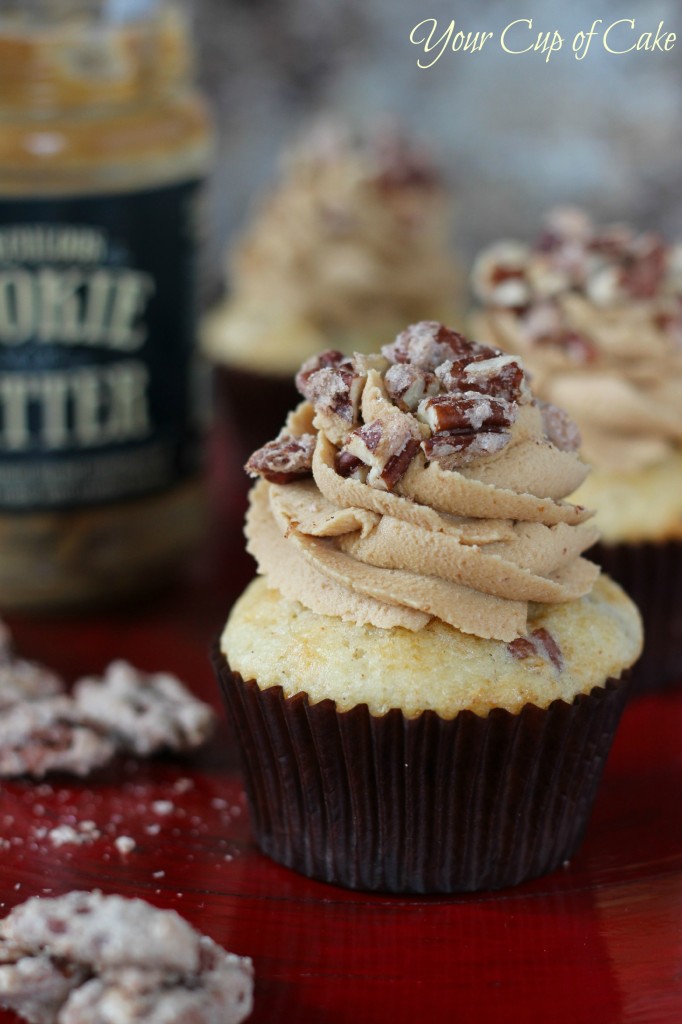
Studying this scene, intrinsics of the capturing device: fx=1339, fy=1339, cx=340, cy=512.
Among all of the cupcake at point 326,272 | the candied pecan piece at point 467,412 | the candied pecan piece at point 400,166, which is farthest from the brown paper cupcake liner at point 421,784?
the candied pecan piece at point 400,166

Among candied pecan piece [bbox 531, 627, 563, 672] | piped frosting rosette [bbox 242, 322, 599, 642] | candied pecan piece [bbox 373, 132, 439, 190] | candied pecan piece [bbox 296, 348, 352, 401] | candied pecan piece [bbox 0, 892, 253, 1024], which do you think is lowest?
candied pecan piece [bbox 0, 892, 253, 1024]

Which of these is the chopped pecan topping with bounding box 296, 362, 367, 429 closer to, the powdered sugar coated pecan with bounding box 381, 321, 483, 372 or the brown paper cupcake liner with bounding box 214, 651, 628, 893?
the powdered sugar coated pecan with bounding box 381, 321, 483, 372

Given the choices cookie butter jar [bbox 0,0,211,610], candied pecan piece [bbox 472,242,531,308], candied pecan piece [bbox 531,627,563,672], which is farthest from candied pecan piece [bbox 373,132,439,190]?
candied pecan piece [bbox 531,627,563,672]

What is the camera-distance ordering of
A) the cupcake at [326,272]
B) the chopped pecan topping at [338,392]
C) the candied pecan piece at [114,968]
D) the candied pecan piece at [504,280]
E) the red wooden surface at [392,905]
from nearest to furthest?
the candied pecan piece at [114,968] < the red wooden surface at [392,905] < the chopped pecan topping at [338,392] < the candied pecan piece at [504,280] < the cupcake at [326,272]

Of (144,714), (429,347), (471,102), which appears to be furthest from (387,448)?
(471,102)

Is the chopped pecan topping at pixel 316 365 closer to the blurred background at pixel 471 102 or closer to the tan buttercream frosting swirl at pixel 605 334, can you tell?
the tan buttercream frosting swirl at pixel 605 334

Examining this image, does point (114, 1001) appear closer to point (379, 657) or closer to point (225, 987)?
point (225, 987)
